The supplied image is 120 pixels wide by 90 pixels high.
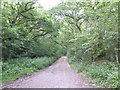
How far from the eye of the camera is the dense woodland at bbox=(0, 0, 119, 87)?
4.59 meters

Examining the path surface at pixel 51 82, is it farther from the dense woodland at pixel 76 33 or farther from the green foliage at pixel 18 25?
the green foliage at pixel 18 25

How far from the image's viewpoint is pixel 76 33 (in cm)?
902

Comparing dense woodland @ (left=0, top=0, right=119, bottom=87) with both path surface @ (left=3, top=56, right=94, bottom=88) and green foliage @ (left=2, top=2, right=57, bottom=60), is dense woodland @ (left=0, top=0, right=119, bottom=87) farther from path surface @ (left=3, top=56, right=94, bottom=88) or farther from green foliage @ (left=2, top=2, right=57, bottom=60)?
path surface @ (left=3, top=56, right=94, bottom=88)

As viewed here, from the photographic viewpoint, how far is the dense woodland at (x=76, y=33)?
181 inches

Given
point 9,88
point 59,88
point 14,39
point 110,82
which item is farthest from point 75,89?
point 14,39

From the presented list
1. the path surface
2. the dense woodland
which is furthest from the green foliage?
the path surface

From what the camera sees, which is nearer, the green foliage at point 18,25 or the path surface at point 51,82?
the path surface at point 51,82

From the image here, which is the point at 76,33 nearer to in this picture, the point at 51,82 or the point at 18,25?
the point at 51,82

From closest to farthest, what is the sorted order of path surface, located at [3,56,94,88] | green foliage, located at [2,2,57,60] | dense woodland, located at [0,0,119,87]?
path surface, located at [3,56,94,88] → dense woodland, located at [0,0,119,87] → green foliage, located at [2,2,57,60]

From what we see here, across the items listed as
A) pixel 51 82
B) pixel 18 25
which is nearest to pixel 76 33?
pixel 51 82

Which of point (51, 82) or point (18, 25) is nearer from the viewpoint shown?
point (51, 82)

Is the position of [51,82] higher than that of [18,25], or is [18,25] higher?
[18,25]

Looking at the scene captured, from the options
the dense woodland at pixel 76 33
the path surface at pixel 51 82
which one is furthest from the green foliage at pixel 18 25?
the path surface at pixel 51 82

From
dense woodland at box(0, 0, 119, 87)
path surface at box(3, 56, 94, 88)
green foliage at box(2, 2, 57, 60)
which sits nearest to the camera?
path surface at box(3, 56, 94, 88)
